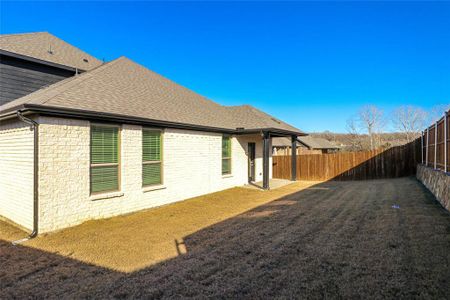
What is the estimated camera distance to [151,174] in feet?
28.8

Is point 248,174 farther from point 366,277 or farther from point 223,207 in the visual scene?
point 366,277

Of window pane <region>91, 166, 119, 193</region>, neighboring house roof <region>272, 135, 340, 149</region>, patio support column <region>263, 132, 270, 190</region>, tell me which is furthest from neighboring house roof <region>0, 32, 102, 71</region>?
neighboring house roof <region>272, 135, 340, 149</region>

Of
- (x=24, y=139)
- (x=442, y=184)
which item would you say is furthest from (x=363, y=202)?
(x=24, y=139)

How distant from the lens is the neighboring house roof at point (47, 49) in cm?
1117

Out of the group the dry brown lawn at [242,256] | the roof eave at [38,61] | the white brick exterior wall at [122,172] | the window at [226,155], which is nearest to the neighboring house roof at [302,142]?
the window at [226,155]

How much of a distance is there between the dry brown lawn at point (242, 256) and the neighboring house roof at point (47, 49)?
26.3 feet

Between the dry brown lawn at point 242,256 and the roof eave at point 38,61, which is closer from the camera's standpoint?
A: the dry brown lawn at point 242,256

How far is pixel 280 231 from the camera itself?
6.00 m

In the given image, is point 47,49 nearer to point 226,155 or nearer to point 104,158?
point 104,158

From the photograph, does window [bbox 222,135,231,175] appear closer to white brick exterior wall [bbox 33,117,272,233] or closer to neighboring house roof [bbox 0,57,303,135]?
white brick exterior wall [bbox 33,117,272,233]

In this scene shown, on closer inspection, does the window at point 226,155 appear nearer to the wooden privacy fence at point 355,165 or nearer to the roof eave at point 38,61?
the wooden privacy fence at point 355,165

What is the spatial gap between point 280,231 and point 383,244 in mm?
2004

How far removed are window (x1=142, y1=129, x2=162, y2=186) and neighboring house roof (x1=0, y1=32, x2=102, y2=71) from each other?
22.5ft

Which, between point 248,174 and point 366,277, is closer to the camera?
point 366,277
